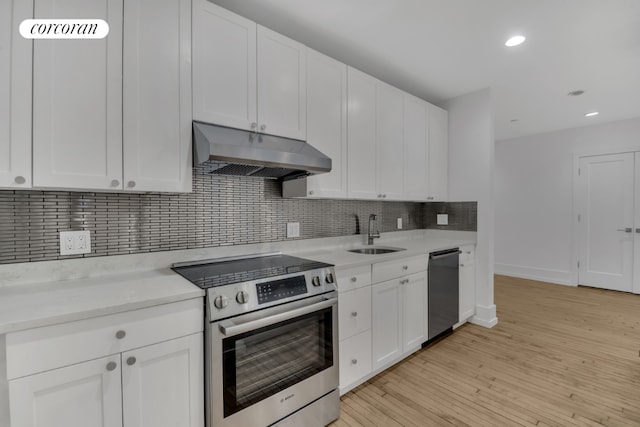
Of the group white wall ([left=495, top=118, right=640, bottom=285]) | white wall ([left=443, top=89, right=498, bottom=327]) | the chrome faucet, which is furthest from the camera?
white wall ([left=495, top=118, right=640, bottom=285])

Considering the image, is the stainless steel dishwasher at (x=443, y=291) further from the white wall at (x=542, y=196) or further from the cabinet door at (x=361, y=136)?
the white wall at (x=542, y=196)

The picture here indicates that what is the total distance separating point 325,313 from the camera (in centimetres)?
178

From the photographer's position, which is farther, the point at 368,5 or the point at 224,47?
the point at 368,5

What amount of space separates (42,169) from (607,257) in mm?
6505

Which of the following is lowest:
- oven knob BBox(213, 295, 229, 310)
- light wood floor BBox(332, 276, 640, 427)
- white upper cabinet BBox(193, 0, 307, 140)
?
light wood floor BBox(332, 276, 640, 427)

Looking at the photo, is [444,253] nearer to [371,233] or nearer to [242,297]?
[371,233]

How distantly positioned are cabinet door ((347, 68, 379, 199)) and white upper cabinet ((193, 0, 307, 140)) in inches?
19.5

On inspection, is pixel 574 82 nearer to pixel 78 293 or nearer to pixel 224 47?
pixel 224 47

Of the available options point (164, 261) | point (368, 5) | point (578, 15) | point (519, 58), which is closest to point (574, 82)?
→ point (519, 58)

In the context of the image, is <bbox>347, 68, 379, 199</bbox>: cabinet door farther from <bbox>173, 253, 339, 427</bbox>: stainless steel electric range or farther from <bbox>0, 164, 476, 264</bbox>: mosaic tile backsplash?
<bbox>173, 253, 339, 427</bbox>: stainless steel electric range

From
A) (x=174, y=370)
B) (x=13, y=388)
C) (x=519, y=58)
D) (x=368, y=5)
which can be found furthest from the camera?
(x=519, y=58)

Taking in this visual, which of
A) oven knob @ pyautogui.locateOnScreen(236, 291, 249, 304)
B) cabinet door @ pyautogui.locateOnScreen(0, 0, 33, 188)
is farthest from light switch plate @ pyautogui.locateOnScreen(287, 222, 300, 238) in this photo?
cabinet door @ pyautogui.locateOnScreen(0, 0, 33, 188)

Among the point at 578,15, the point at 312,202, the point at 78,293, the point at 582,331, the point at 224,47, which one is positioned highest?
the point at 578,15

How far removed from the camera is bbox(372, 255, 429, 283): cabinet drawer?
219 cm
